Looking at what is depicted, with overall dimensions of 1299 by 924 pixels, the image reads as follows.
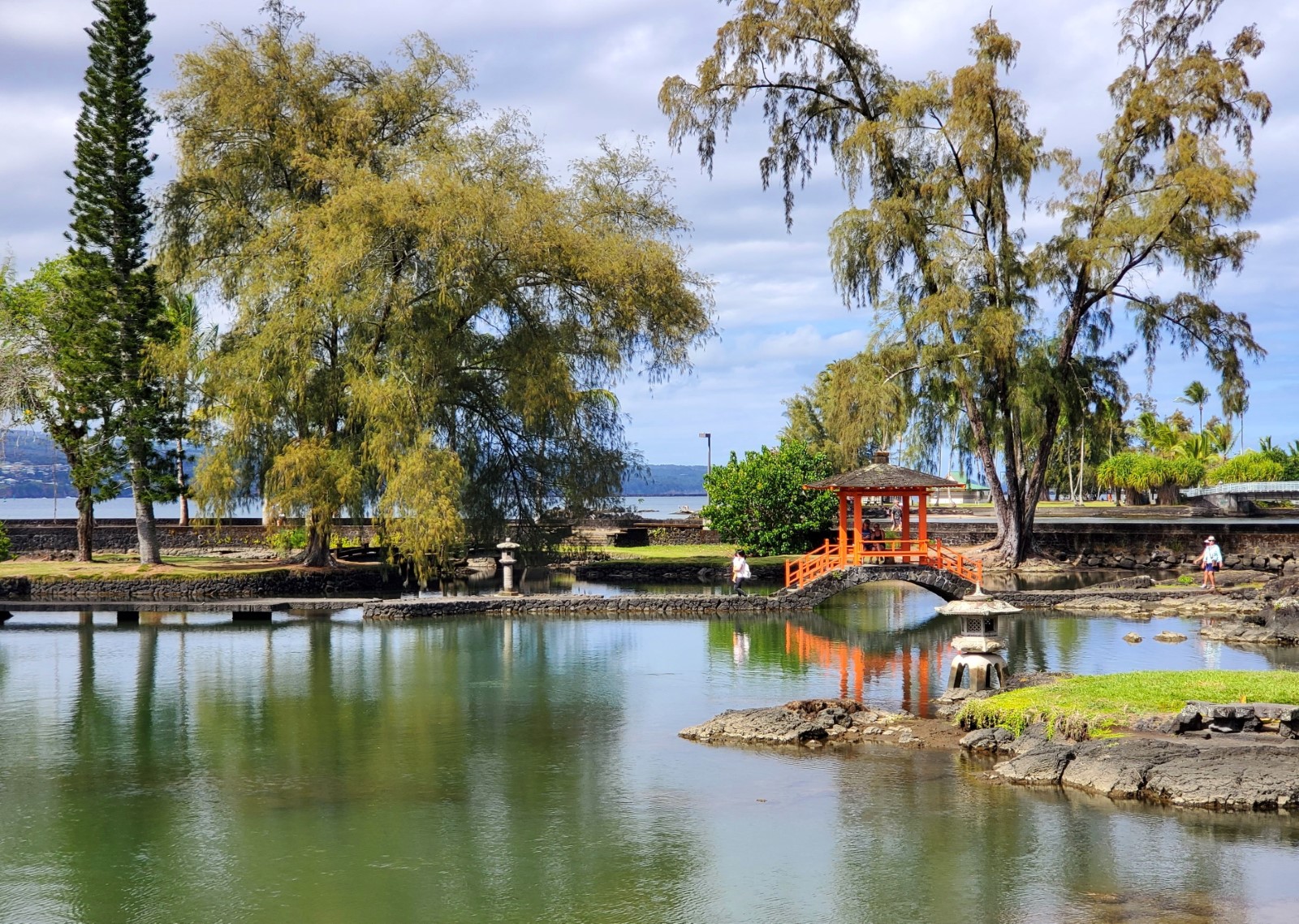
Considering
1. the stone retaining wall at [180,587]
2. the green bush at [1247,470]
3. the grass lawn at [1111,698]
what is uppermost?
the green bush at [1247,470]

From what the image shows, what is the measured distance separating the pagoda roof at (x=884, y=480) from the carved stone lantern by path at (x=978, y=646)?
35.2 ft

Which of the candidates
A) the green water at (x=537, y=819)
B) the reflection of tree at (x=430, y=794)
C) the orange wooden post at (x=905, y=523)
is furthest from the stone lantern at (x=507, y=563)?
the green water at (x=537, y=819)

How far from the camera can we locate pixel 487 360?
33.8 m

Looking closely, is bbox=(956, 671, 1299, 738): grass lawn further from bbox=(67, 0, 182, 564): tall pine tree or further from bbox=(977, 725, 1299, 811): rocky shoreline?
bbox=(67, 0, 182, 564): tall pine tree

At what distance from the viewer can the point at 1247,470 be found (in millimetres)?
74000

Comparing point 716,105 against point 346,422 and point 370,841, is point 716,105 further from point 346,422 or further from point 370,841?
point 370,841

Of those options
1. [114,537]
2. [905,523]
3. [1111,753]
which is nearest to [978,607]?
[1111,753]

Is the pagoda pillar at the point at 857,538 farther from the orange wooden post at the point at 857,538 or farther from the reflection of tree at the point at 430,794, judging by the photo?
the reflection of tree at the point at 430,794

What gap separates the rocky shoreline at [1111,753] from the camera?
38.8 ft

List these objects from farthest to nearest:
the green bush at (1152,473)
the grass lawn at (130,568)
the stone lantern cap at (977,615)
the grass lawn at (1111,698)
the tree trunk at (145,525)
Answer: the green bush at (1152,473) → the tree trunk at (145,525) → the grass lawn at (130,568) → the stone lantern cap at (977,615) → the grass lawn at (1111,698)

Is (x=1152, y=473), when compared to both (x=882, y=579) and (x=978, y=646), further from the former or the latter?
(x=978, y=646)

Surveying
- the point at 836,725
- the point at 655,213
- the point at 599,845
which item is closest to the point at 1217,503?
the point at 655,213

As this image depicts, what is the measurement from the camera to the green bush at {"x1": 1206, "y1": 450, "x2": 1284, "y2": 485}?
72062 mm

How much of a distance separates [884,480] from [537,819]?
18309mm
